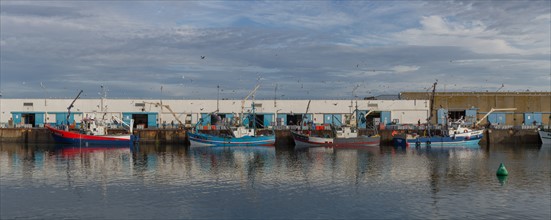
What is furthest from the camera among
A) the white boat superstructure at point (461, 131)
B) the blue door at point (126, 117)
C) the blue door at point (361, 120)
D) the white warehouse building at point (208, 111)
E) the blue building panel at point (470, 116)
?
the blue building panel at point (470, 116)

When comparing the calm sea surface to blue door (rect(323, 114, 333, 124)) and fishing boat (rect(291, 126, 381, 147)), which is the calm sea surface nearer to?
fishing boat (rect(291, 126, 381, 147))

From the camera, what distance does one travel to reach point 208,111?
7669cm

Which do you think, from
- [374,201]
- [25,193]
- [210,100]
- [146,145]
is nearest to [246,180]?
[374,201]

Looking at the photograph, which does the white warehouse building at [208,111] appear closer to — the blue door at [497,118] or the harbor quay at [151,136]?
the harbor quay at [151,136]

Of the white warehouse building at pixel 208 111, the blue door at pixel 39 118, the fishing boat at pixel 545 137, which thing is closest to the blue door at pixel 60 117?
the white warehouse building at pixel 208 111

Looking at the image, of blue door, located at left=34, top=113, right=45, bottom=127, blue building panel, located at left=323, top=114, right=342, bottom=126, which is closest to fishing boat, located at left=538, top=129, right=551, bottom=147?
blue building panel, located at left=323, top=114, right=342, bottom=126

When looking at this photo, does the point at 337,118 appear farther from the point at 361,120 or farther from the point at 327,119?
the point at 361,120

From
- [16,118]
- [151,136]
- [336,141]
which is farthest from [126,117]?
[336,141]

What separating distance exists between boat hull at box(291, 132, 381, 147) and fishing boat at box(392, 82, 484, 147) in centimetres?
289

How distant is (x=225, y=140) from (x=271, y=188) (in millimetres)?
37027

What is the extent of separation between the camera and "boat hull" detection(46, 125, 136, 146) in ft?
217

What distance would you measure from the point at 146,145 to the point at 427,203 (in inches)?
1800

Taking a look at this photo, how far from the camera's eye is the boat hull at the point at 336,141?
67.6 meters

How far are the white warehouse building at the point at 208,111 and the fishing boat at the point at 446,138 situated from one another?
22.9 feet
